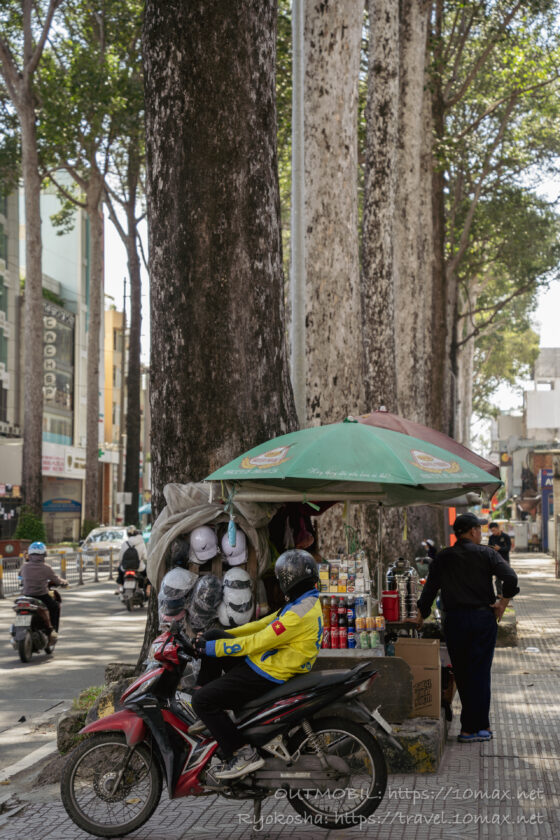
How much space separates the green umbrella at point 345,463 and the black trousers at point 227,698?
1423 millimetres

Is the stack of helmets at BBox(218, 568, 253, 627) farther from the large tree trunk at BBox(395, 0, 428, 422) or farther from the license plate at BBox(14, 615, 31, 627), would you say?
the large tree trunk at BBox(395, 0, 428, 422)

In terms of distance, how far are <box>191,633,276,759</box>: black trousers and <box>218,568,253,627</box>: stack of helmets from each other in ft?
4.61

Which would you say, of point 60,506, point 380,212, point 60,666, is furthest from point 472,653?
point 60,506

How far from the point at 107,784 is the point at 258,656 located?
1.05 meters

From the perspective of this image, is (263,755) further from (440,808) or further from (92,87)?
(92,87)

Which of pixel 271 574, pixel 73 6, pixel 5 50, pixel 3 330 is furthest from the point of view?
pixel 3 330

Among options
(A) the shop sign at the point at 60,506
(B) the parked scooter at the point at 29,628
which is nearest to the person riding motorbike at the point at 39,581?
(B) the parked scooter at the point at 29,628

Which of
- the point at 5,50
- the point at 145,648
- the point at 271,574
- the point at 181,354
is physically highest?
the point at 5,50

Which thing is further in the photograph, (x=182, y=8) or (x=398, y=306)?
(x=398, y=306)

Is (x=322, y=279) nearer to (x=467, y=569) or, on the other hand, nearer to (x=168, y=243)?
(x=168, y=243)

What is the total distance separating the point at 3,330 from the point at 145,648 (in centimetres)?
4263

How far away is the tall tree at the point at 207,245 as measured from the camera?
8766 millimetres

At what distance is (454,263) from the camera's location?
33.8m

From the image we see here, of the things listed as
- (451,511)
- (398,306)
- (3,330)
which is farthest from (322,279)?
(3,330)
